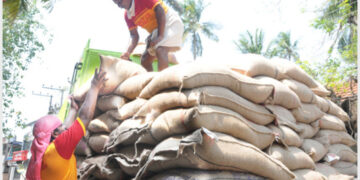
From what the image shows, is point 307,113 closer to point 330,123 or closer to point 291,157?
point 330,123

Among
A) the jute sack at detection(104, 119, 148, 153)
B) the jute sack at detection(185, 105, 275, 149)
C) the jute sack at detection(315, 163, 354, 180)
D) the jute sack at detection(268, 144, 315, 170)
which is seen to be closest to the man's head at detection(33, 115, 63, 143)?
the jute sack at detection(104, 119, 148, 153)

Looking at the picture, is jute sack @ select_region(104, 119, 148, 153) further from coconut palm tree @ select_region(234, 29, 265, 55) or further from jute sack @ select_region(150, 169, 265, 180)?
coconut palm tree @ select_region(234, 29, 265, 55)

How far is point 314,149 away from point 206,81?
4.28 feet

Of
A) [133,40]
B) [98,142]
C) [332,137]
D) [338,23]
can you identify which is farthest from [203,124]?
[338,23]

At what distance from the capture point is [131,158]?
6.06ft

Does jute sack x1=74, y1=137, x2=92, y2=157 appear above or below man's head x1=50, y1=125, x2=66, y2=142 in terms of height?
below

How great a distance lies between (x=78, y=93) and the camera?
2443 mm

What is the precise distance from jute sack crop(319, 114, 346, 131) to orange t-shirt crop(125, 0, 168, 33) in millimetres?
1930

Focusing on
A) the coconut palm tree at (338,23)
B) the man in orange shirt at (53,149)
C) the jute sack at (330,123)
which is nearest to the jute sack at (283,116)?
the jute sack at (330,123)

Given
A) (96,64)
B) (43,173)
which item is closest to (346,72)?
(96,64)

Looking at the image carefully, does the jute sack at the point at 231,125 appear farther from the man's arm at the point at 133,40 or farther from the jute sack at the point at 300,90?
the man's arm at the point at 133,40

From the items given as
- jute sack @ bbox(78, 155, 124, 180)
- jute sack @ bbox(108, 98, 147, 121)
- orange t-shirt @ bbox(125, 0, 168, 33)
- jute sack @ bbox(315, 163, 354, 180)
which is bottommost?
jute sack @ bbox(315, 163, 354, 180)

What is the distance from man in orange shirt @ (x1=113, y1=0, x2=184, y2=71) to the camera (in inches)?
104

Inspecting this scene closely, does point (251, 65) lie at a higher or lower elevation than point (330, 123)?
higher
